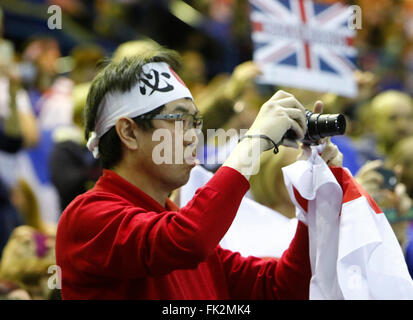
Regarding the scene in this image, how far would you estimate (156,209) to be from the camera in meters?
1.88

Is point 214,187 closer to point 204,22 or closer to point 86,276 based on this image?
point 86,276

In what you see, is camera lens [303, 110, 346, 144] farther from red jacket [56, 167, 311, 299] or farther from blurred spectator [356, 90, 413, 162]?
blurred spectator [356, 90, 413, 162]

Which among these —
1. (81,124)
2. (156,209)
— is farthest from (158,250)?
(81,124)

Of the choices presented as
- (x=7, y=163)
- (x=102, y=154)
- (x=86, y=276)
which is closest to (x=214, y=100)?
(x=7, y=163)

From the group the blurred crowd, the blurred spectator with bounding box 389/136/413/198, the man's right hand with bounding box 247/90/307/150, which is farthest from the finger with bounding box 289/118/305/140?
the blurred spectator with bounding box 389/136/413/198

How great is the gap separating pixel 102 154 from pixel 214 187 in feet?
1.58

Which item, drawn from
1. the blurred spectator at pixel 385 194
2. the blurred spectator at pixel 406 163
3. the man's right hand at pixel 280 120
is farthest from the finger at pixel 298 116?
the blurred spectator at pixel 406 163

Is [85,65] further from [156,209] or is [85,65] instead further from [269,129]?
Answer: [269,129]

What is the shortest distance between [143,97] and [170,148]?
6.1 inches

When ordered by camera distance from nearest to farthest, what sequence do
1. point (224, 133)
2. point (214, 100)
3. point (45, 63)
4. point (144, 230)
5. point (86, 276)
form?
1. point (144, 230)
2. point (86, 276)
3. point (224, 133)
4. point (214, 100)
5. point (45, 63)

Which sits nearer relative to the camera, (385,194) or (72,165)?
(385,194)

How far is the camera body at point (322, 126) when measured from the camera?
5.74ft

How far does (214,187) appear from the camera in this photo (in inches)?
63.0

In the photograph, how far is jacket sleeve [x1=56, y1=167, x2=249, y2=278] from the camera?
1.56 m
